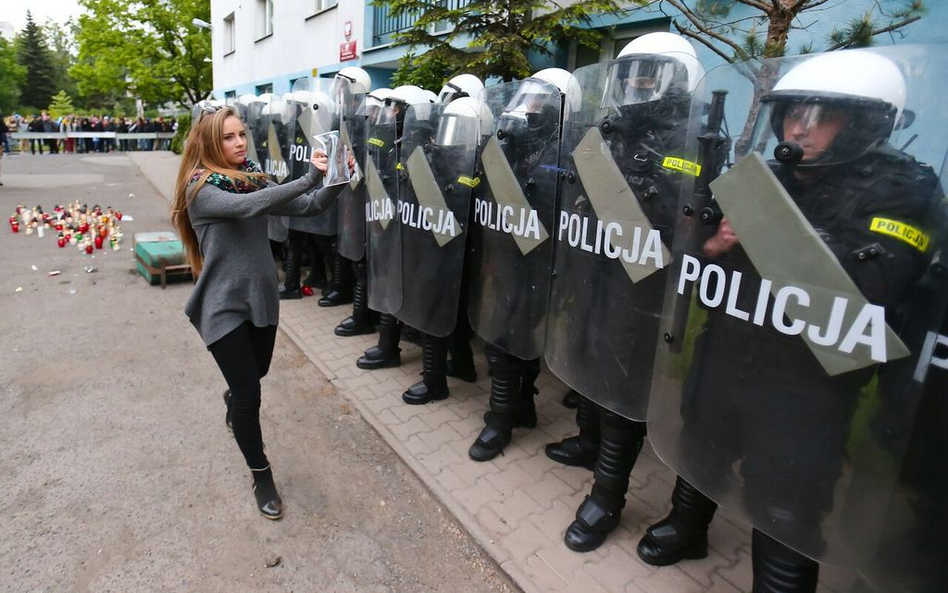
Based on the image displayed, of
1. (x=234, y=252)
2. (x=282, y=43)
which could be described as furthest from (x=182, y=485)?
(x=282, y=43)

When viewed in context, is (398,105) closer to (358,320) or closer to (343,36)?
(358,320)

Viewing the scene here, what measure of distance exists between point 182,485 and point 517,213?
2.01 m

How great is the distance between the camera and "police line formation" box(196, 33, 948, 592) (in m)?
1.31

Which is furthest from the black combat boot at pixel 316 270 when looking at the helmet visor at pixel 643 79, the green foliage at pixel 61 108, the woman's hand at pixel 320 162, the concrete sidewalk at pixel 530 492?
the green foliage at pixel 61 108

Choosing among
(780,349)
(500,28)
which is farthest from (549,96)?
(500,28)

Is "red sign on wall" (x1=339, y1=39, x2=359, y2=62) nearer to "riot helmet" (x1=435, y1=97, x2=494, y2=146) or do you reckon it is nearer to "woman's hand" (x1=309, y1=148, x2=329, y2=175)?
"riot helmet" (x1=435, y1=97, x2=494, y2=146)

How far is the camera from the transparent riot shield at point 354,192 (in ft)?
13.4

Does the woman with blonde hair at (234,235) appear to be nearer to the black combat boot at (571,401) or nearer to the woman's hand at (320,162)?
the woman's hand at (320,162)

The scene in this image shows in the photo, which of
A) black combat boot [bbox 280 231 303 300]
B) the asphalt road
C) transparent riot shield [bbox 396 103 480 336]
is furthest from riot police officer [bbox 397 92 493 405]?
black combat boot [bbox 280 231 303 300]

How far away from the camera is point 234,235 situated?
232 cm

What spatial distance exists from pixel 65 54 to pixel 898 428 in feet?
276

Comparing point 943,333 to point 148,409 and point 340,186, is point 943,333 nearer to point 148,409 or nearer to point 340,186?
point 340,186

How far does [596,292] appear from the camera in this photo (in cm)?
213

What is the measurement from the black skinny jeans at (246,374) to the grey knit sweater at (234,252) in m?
0.06
